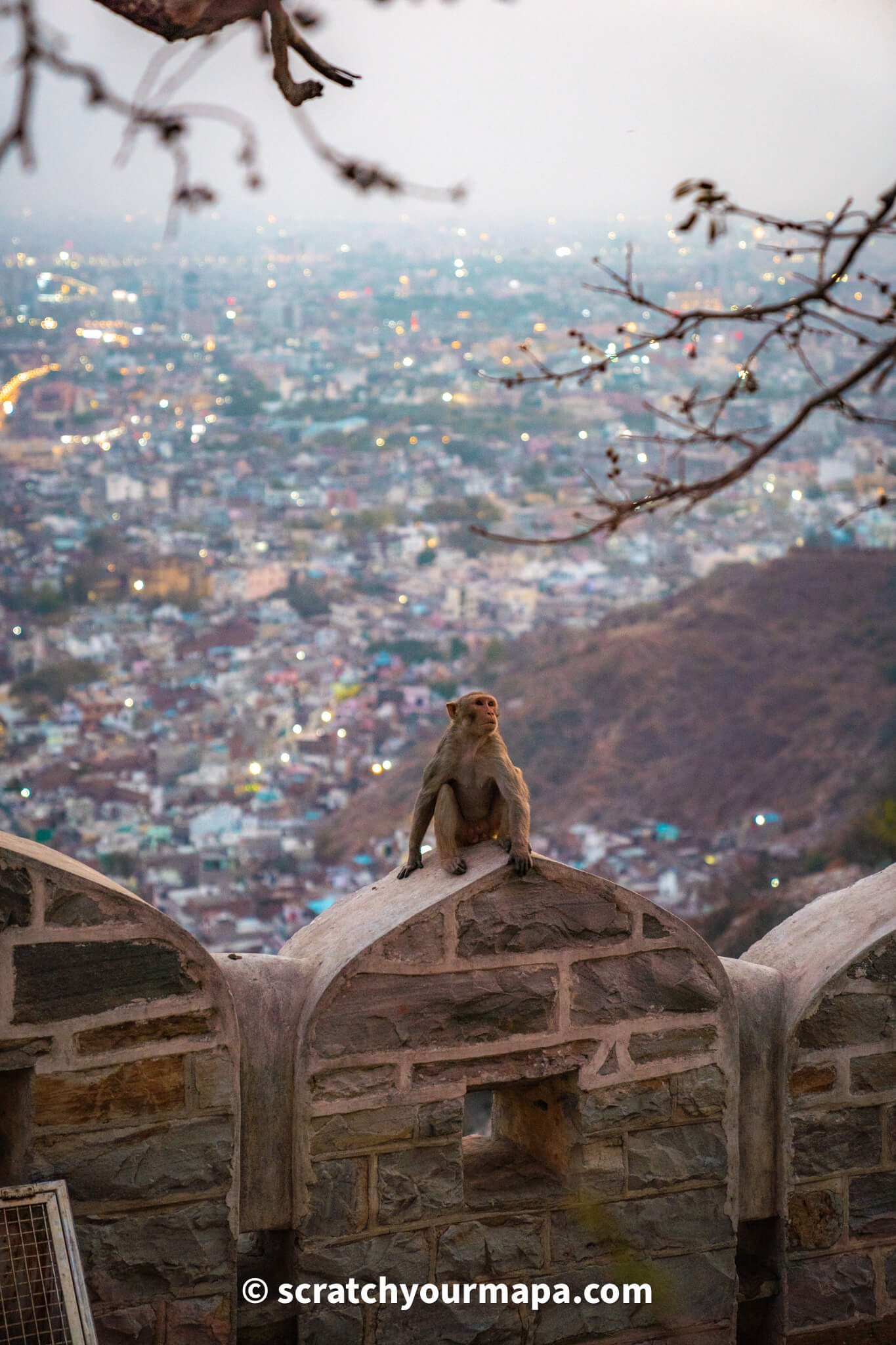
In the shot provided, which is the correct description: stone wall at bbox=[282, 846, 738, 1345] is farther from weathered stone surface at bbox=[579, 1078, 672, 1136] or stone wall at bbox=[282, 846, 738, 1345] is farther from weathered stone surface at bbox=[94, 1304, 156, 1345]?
weathered stone surface at bbox=[94, 1304, 156, 1345]

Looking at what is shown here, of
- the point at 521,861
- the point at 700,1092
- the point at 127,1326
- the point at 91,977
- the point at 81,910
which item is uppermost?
the point at 521,861

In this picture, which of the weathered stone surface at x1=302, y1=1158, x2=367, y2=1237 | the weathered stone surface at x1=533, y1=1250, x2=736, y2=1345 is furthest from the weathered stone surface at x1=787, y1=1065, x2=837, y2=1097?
the weathered stone surface at x1=302, y1=1158, x2=367, y2=1237

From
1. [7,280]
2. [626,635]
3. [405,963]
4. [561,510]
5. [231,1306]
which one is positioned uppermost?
[7,280]

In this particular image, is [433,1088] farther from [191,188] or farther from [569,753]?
[569,753]

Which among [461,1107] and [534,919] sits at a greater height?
[534,919]

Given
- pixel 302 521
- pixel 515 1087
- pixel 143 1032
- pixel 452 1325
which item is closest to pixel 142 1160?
pixel 143 1032

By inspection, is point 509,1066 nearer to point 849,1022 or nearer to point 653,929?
point 653,929

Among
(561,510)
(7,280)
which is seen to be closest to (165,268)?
(7,280)
